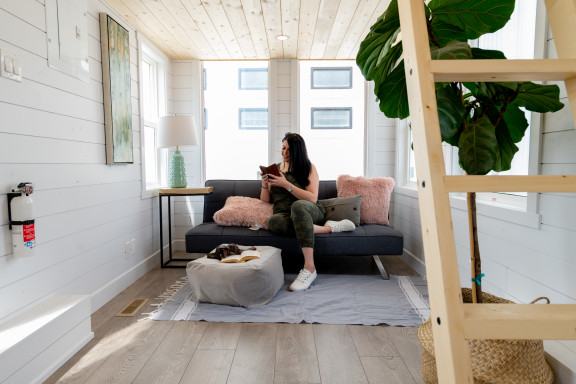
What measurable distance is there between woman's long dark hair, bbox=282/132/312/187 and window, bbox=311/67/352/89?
4.01 ft

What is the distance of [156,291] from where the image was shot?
104 inches

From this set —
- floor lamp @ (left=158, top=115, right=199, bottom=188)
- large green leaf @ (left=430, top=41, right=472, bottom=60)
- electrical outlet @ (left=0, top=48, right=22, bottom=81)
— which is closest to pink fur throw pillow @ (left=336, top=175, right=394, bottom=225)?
floor lamp @ (left=158, top=115, right=199, bottom=188)

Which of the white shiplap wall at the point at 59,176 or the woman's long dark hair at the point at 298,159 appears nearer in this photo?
the white shiplap wall at the point at 59,176

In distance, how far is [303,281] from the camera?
8.63ft

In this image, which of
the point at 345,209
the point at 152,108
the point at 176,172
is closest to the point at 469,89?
the point at 345,209

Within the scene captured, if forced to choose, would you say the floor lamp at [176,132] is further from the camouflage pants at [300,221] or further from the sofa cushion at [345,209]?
the sofa cushion at [345,209]

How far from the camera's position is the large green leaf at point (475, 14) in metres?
1.17

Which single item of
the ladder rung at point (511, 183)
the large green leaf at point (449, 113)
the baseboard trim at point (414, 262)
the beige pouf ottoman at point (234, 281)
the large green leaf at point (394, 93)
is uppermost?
the large green leaf at point (394, 93)

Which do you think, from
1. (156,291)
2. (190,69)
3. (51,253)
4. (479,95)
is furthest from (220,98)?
(479,95)

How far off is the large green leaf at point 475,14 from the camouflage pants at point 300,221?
173cm

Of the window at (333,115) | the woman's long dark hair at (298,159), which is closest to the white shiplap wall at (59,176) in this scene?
the woman's long dark hair at (298,159)

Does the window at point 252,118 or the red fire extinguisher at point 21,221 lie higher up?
the window at point 252,118

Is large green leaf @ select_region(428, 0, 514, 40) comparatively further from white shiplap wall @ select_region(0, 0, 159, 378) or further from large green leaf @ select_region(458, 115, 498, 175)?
white shiplap wall @ select_region(0, 0, 159, 378)

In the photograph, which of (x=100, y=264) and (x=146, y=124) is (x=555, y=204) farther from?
(x=146, y=124)
